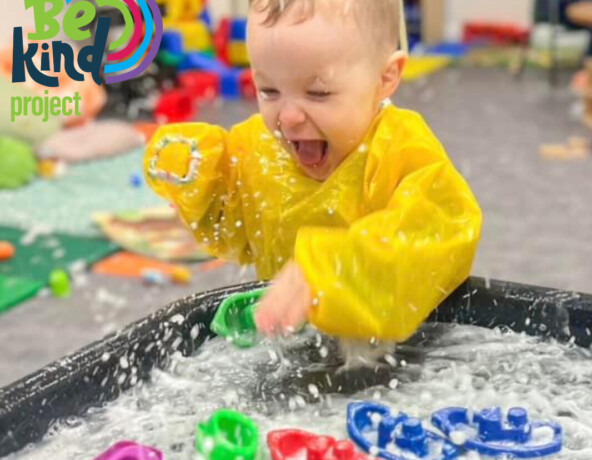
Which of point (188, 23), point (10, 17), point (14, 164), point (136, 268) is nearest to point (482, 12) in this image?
point (188, 23)

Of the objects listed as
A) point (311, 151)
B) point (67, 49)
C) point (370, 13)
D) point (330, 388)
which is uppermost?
point (370, 13)

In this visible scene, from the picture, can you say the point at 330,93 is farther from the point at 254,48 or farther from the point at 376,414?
the point at 376,414

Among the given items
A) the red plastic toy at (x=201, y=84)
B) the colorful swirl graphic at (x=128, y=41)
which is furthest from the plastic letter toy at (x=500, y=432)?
the red plastic toy at (x=201, y=84)

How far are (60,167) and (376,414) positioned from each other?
1.82 m

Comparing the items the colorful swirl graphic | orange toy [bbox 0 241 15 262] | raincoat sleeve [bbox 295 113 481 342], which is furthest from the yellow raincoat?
the colorful swirl graphic

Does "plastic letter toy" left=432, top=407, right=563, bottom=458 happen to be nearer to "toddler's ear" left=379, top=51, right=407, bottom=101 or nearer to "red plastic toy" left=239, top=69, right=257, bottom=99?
"toddler's ear" left=379, top=51, right=407, bottom=101

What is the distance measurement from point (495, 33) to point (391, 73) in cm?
335

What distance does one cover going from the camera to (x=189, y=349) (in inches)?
29.8

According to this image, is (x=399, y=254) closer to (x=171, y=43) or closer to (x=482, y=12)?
(x=171, y=43)

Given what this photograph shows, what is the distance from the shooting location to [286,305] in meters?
0.66

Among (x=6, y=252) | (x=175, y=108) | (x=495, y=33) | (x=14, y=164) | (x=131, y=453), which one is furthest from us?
(x=495, y=33)

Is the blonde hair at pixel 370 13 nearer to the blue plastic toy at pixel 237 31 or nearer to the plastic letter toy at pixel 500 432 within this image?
the plastic letter toy at pixel 500 432

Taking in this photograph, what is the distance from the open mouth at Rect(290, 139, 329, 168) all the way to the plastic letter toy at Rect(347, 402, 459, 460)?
0.23 meters

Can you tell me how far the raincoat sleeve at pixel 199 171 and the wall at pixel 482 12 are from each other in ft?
10.9
